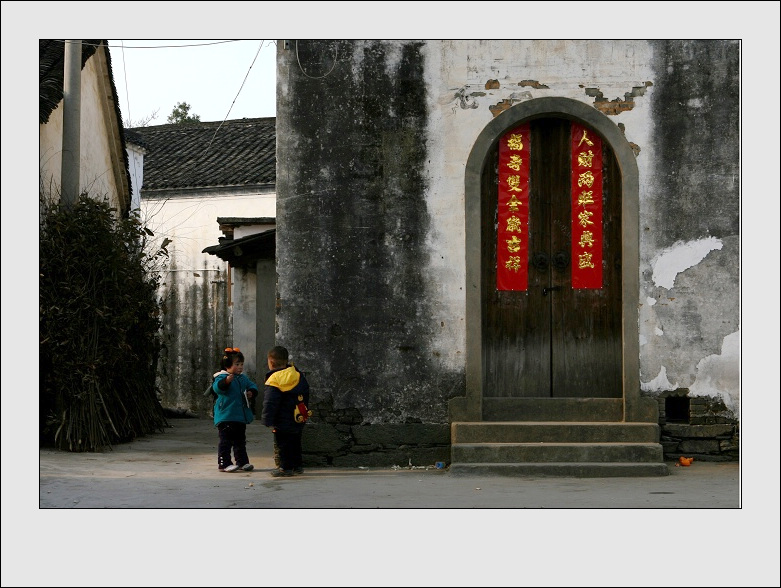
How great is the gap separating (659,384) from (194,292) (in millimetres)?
14193

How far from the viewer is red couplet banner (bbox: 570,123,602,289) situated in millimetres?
9773

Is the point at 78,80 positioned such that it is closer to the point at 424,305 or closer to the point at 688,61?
the point at 424,305

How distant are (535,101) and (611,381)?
2793 millimetres

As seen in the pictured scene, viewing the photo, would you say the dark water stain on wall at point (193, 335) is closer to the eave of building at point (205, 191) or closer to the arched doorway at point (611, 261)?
the eave of building at point (205, 191)

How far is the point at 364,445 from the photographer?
378 inches

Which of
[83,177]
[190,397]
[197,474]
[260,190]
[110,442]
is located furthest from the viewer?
[260,190]

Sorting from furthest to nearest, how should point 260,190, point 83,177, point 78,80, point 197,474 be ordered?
point 260,190
point 83,177
point 78,80
point 197,474

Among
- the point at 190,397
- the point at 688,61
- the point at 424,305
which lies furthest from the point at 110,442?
the point at 190,397

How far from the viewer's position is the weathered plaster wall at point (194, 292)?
21.0 meters

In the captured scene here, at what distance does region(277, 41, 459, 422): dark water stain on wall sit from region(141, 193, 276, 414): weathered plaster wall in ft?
35.5

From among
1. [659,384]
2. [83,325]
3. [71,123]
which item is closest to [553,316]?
[659,384]

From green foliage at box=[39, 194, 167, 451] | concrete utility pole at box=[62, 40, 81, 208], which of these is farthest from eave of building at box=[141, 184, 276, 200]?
green foliage at box=[39, 194, 167, 451]

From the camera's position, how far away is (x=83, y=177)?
48.8 feet

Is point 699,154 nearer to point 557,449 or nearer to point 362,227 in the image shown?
point 557,449
